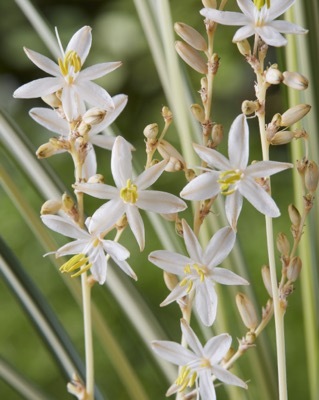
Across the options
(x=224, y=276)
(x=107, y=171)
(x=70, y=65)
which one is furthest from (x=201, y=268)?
(x=107, y=171)

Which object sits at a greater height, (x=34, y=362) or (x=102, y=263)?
(x=102, y=263)

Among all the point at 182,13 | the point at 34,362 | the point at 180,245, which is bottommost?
the point at 34,362

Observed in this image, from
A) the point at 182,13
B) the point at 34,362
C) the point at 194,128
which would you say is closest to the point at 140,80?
the point at 182,13

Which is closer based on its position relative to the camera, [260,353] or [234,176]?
[234,176]

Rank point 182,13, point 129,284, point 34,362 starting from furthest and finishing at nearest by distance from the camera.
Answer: point 182,13
point 34,362
point 129,284

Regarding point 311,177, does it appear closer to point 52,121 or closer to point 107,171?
point 52,121

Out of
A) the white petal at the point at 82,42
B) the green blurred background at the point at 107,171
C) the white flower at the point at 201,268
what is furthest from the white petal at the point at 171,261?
the green blurred background at the point at 107,171

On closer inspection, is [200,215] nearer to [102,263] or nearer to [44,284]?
[102,263]
